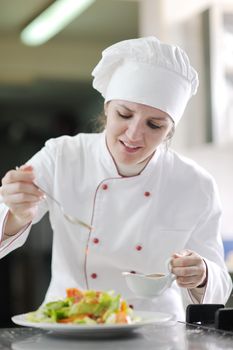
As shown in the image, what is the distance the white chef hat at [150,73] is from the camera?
1820 millimetres

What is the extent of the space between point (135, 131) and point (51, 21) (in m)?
2.75

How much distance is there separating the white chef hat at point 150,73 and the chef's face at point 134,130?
27mm

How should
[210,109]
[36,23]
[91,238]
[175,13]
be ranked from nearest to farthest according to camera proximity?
1. [91,238]
2. [210,109]
3. [175,13]
4. [36,23]

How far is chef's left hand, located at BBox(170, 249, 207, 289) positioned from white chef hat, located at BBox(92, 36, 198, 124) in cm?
44

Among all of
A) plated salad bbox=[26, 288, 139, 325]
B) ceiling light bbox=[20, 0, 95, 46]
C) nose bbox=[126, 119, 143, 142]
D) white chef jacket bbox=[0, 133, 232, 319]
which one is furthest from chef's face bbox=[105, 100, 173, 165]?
ceiling light bbox=[20, 0, 95, 46]

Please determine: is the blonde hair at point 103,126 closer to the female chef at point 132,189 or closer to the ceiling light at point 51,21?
the female chef at point 132,189

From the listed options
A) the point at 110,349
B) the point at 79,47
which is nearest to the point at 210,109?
the point at 79,47

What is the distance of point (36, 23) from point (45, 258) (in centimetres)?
141

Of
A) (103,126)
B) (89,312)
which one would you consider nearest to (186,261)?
(89,312)

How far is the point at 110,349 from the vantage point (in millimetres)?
1163

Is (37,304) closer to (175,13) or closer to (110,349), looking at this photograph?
(175,13)

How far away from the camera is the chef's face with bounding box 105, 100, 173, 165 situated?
1.74 m

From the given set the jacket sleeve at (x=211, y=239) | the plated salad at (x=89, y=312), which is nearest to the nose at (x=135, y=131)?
the jacket sleeve at (x=211, y=239)

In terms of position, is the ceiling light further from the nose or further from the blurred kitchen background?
the nose
